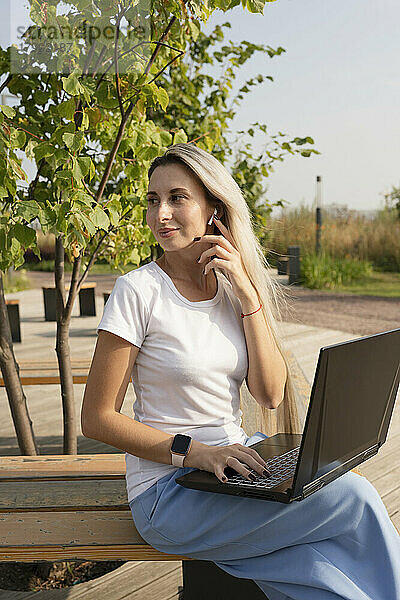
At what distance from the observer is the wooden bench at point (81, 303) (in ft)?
30.3

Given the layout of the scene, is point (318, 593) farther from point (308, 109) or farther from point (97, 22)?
point (308, 109)

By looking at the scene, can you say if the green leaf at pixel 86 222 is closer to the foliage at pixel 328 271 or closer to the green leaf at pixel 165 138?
the green leaf at pixel 165 138

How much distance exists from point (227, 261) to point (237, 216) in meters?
0.15

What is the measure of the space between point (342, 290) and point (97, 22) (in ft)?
41.7

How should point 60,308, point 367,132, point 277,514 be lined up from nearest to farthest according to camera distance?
1. point 277,514
2. point 60,308
3. point 367,132

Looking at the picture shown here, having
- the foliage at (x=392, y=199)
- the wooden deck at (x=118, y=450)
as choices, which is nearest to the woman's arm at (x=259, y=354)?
the wooden deck at (x=118, y=450)

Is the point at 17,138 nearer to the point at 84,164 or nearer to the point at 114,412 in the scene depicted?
the point at 84,164

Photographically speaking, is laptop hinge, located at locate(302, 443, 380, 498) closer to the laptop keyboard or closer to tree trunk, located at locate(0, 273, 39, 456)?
the laptop keyboard

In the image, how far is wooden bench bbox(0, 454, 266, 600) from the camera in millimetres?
1697

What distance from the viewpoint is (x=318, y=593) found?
1490 mm

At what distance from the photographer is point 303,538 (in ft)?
5.10

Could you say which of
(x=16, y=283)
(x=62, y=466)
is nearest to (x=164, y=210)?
(x=62, y=466)

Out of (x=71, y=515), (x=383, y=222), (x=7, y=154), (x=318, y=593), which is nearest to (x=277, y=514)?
(x=318, y=593)

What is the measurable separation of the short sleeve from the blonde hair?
0.36 meters
